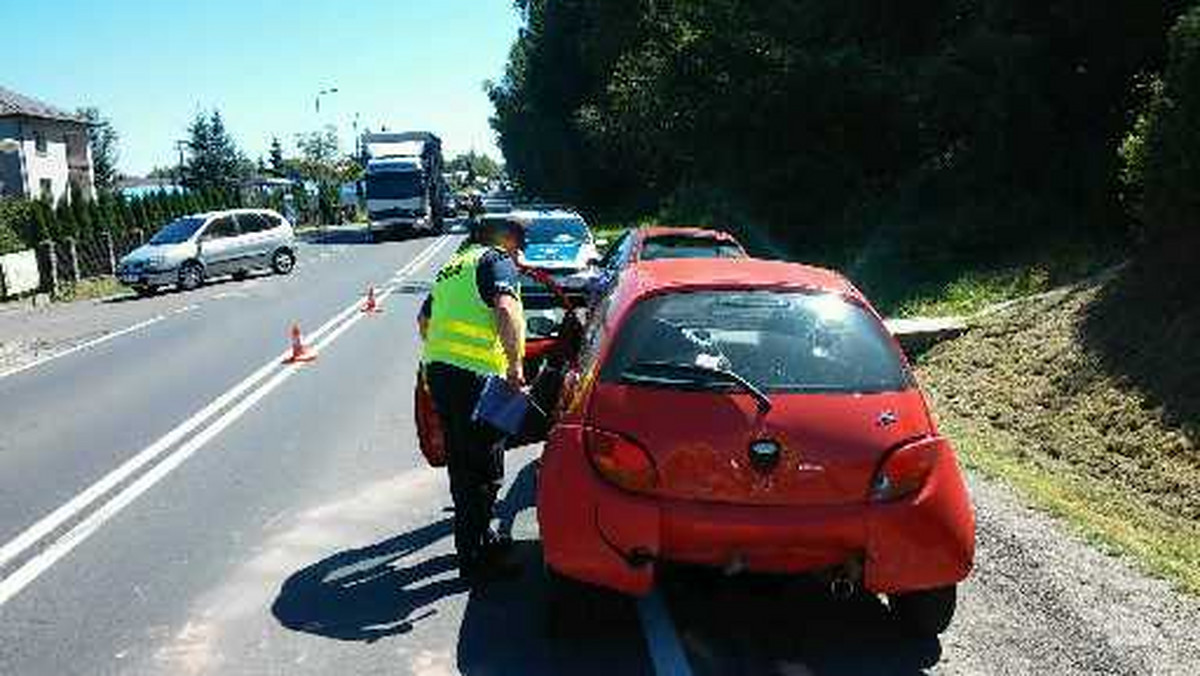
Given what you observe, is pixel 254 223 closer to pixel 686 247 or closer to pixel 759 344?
pixel 686 247

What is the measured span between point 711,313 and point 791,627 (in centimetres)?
143

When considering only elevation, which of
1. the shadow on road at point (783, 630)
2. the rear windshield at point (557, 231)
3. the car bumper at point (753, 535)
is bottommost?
the shadow on road at point (783, 630)

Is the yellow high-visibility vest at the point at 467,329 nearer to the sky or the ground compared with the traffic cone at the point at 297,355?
nearer to the sky

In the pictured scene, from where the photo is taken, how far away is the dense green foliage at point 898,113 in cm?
1853

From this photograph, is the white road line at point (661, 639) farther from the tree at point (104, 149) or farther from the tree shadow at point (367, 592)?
the tree at point (104, 149)

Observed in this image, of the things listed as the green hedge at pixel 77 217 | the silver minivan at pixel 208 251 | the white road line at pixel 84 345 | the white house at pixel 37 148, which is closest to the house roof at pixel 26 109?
the white house at pixel 37 148

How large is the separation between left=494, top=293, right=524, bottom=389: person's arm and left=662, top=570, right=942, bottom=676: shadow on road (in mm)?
1272

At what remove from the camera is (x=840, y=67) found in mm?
23406

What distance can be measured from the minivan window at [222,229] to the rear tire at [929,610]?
2652cm

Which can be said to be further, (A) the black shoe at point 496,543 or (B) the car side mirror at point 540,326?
(B) the car side mirror at point 540,326

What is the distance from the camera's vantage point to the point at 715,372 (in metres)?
4.89

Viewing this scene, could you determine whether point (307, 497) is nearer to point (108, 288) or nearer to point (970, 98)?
point (970, 98)

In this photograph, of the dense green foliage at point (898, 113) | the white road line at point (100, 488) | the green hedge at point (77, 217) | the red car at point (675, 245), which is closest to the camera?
the white road line at point (100, 488)

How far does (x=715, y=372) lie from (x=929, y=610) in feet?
4.42
